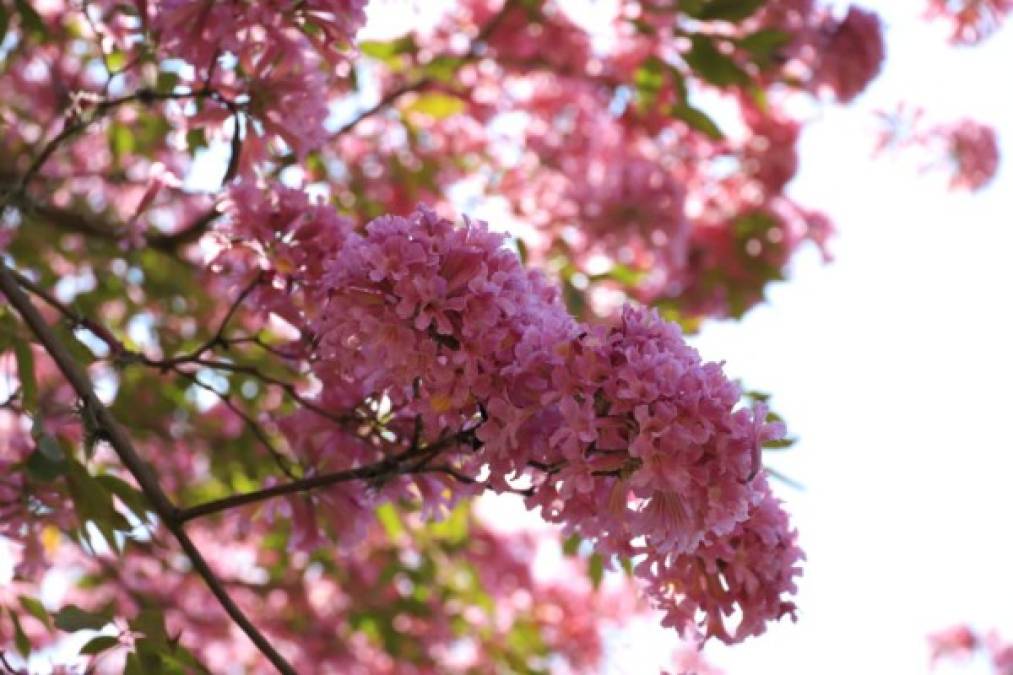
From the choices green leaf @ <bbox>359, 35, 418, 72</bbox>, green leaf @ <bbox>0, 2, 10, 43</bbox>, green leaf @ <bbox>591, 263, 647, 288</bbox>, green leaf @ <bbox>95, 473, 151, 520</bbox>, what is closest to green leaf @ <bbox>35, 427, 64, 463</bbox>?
green leaf @ <bbox>95, 473, 151, 520</bbox>

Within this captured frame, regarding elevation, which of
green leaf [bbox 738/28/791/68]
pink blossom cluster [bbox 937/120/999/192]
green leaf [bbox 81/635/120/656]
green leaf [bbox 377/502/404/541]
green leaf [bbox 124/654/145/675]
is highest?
pink blossom cluster [bbox 937/120/999/192]

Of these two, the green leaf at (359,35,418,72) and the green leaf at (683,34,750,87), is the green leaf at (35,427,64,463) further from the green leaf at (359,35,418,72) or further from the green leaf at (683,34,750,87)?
the green leaf at (359,35,418,72)

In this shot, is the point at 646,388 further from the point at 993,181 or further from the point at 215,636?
the point at 993,181

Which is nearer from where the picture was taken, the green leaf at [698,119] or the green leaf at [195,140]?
the green leaf at [195,140]

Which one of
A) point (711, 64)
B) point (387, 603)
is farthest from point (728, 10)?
point (387, 603)

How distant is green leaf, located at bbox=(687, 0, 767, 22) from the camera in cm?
292

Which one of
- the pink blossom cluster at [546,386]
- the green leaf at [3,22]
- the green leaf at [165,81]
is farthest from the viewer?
the green leaf at [165,81]

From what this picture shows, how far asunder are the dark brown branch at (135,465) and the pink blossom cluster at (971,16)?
3.29 meters

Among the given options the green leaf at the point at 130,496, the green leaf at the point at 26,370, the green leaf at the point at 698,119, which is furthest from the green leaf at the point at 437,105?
the green leaf at the point at 130,496

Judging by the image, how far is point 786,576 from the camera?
1755 mm

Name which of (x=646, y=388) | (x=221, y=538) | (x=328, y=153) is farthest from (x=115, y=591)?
(x=646, y=388)

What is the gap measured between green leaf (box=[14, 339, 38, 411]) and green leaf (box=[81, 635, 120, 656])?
1.77 feet

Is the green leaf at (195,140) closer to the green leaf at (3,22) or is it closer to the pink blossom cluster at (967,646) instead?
the green leaf at (3,22)

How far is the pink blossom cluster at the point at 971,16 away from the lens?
4259mm
